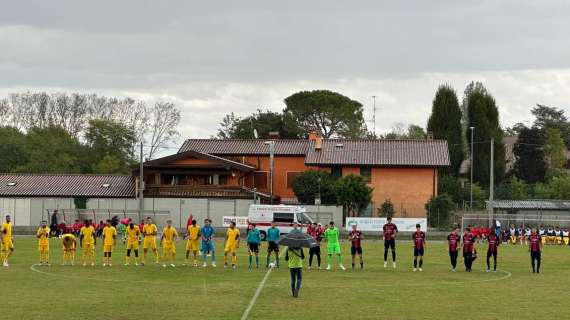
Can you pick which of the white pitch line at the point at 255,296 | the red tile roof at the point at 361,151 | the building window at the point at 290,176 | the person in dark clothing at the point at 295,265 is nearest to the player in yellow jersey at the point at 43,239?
the white pitch line at the point at 255,296

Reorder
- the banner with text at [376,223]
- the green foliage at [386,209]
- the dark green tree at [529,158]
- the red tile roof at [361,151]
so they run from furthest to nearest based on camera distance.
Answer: the dark green tree at [529,158]
the red tile roof at [361,151]
the green foliage at [386,209]
the banner with text at [376,223]

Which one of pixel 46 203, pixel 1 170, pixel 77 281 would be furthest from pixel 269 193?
pixel 77 281

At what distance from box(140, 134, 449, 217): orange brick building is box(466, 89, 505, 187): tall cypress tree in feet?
75.5

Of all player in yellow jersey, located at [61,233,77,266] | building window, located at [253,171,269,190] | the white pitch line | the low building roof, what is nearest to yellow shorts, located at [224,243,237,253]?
the white pitch line

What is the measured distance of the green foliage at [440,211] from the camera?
3206 inches

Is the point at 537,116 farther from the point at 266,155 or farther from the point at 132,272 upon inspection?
the point at 132,272

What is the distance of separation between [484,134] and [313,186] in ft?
123

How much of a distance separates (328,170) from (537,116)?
238ft

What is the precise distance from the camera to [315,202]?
81500mm

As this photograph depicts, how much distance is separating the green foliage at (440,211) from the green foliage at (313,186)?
861 cm

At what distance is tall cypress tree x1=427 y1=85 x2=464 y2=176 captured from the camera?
114 m

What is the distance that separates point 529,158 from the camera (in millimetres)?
126812

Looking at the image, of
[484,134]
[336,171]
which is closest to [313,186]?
[336,171]

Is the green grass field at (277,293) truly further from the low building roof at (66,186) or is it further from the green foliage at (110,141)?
the green foliage at (110,141)
